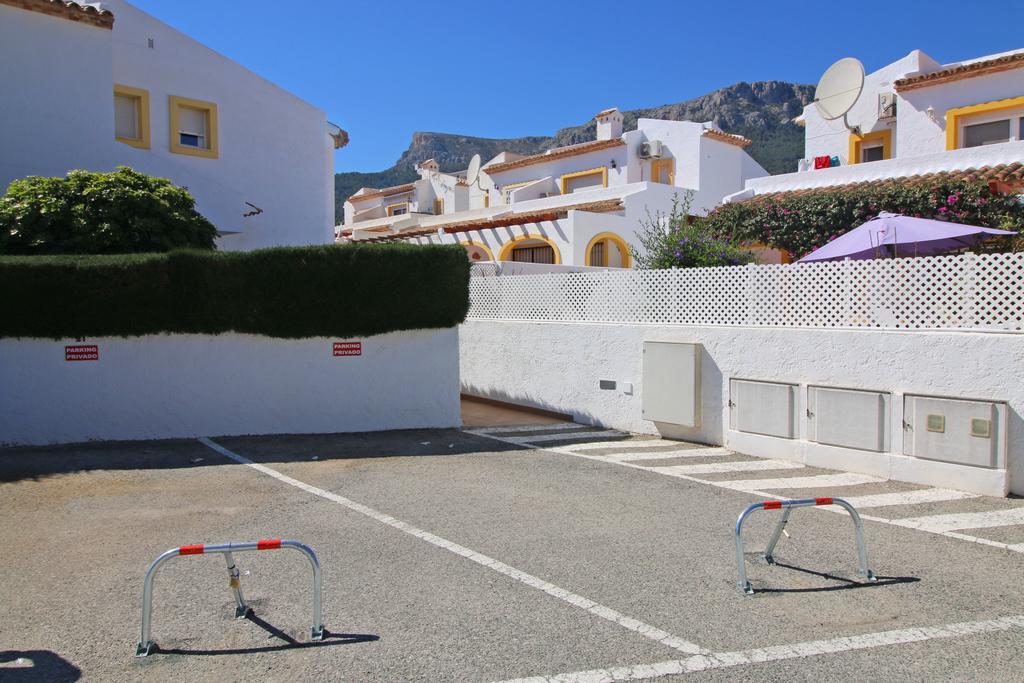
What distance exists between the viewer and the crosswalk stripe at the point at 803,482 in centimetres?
843

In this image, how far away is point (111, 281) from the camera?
10.7 metres

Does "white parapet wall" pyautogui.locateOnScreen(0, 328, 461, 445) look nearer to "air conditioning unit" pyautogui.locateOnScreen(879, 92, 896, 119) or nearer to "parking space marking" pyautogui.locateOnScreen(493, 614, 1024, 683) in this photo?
"parking space marking" pyautogui.locateOnScreen(493, 614, 1024, 683)

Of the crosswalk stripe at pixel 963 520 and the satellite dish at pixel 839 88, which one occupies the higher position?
the satellite dish at pixel 839 88

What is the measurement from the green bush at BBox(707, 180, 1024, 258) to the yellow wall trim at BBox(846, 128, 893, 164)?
4.65m

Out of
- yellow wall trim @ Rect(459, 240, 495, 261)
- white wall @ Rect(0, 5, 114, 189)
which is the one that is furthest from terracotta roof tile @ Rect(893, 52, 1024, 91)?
white wall @ Rect(0, 5, 114, 189)

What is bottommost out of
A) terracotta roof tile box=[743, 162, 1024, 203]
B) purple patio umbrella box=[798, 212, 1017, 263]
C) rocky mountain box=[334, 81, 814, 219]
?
purple patio umbrella box=[798, 212, 1017, 263]

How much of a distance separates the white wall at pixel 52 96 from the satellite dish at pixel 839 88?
671 inches

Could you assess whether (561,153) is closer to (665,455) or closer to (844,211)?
(844,211)

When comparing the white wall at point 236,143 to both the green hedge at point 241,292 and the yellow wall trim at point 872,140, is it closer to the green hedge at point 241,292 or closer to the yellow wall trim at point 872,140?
the green hedge at point 241,292

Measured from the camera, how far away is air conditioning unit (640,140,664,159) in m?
29.1

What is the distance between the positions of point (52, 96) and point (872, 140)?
2050 centimetres

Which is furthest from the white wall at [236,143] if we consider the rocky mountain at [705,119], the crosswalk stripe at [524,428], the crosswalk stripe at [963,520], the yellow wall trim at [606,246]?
the rocky mountain at [705,119]

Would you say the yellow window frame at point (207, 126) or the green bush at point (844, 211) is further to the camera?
the yellow window frame at point (207, 126)

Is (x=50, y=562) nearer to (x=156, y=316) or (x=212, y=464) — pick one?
(x=212, y=464)
